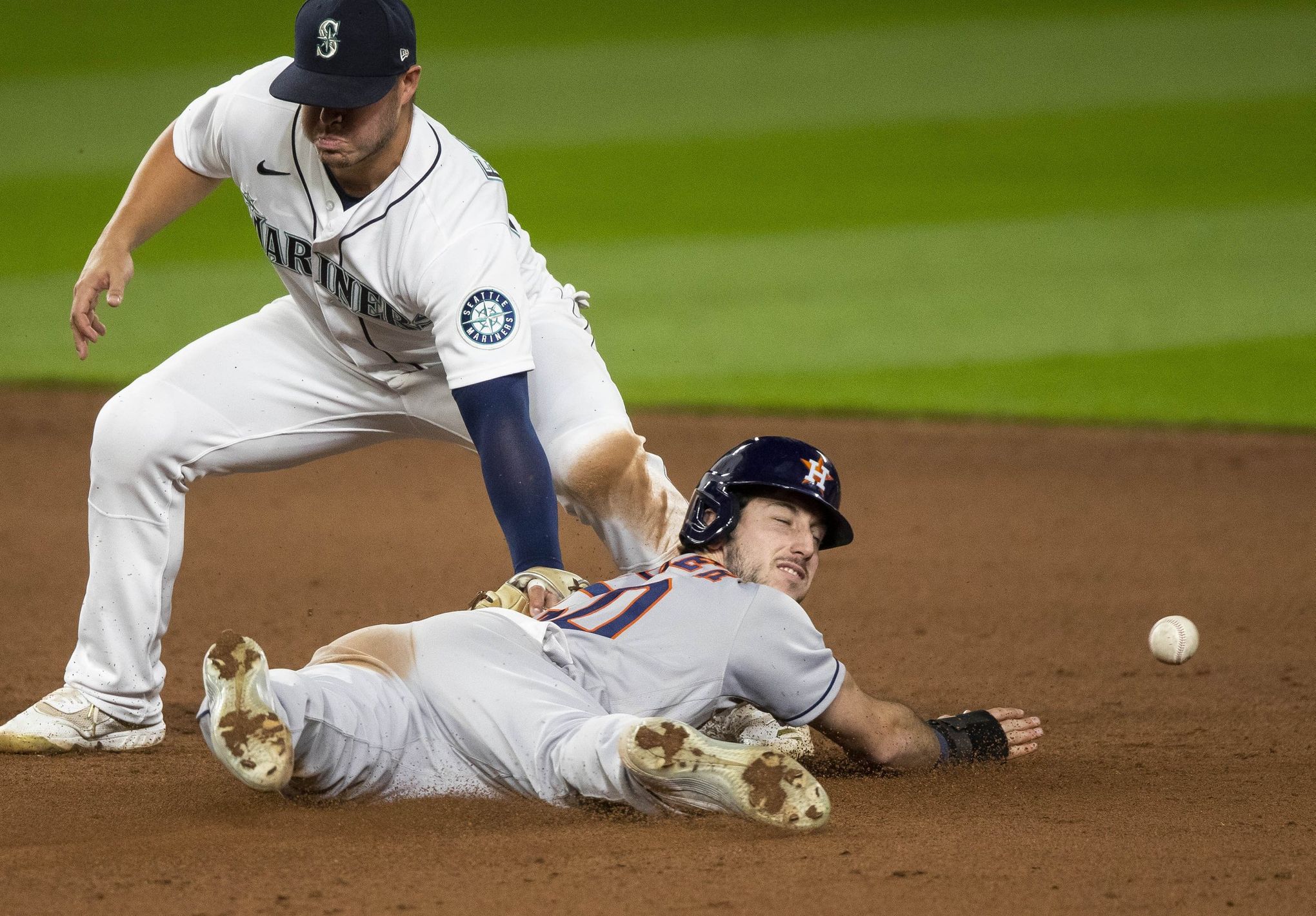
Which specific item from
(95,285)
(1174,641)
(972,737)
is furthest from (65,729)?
(1174,641)

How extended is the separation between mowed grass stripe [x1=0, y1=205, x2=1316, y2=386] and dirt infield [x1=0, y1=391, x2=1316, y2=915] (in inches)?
49.1

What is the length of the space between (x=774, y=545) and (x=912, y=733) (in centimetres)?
50

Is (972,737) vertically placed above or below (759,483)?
below

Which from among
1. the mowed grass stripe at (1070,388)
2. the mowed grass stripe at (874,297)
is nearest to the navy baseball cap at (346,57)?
the mowed grass stripe at (1070,388)

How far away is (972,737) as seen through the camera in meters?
3.69

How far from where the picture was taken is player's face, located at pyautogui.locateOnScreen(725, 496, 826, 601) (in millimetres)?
3629

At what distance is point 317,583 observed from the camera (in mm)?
6023

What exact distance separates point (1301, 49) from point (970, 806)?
43.1 feet

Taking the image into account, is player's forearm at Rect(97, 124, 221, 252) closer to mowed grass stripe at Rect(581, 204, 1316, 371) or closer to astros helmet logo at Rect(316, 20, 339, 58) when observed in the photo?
astros helmet logo at Rect(316, 20, 339, 58)

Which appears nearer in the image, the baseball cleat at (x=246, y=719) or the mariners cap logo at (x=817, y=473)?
the baseball cleat at (x=246, y=719)

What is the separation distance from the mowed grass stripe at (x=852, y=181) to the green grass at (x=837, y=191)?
1.3 inches

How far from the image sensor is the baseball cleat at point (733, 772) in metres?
2.87

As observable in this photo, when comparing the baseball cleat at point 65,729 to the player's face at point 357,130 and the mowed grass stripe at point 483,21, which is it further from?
the mowed grass stripe at point 483,21

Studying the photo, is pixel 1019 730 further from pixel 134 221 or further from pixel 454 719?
pixel 134 221
